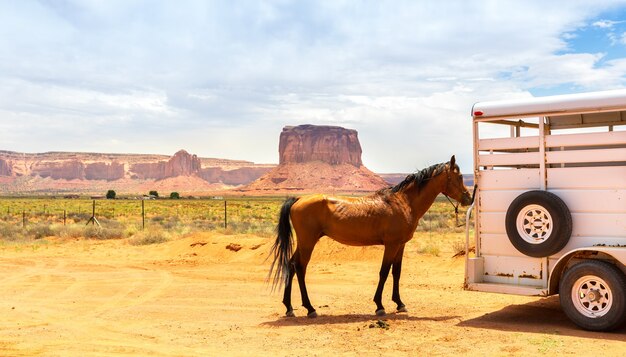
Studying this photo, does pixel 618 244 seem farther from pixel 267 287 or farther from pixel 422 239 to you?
pixel 422 239

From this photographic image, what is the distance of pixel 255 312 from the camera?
34.6 ft

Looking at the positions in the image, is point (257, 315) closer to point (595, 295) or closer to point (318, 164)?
point (595, 295)

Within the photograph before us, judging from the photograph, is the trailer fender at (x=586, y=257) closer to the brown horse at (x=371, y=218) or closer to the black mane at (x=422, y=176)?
the brown horse at (x=371, y=218)

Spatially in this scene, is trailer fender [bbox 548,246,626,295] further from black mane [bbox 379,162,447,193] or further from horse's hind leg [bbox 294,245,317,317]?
horse's hind leg [bbox 294,245,317,317]

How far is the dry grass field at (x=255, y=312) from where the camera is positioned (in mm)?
7621

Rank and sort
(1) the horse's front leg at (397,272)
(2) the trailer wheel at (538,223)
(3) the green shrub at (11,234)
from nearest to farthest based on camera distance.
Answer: (2) the trailer wheel at (538,223)
(1) the horse's front leg at (397,272)
(3) the green shrub at (11,234)

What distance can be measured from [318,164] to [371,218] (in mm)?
163338

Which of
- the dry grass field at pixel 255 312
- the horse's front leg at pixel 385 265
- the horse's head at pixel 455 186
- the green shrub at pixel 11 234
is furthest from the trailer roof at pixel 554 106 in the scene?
the green shrub at pixel 11 234

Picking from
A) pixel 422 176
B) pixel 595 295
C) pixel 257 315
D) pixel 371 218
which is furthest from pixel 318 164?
pixel 595 295

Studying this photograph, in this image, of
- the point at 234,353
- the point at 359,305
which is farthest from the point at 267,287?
the point at 234,353

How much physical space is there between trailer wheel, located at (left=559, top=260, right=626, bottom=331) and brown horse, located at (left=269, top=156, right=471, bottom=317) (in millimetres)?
2144

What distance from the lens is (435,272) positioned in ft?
51.3

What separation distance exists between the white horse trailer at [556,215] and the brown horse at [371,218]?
0.80 meters

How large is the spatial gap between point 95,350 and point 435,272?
9.91m
